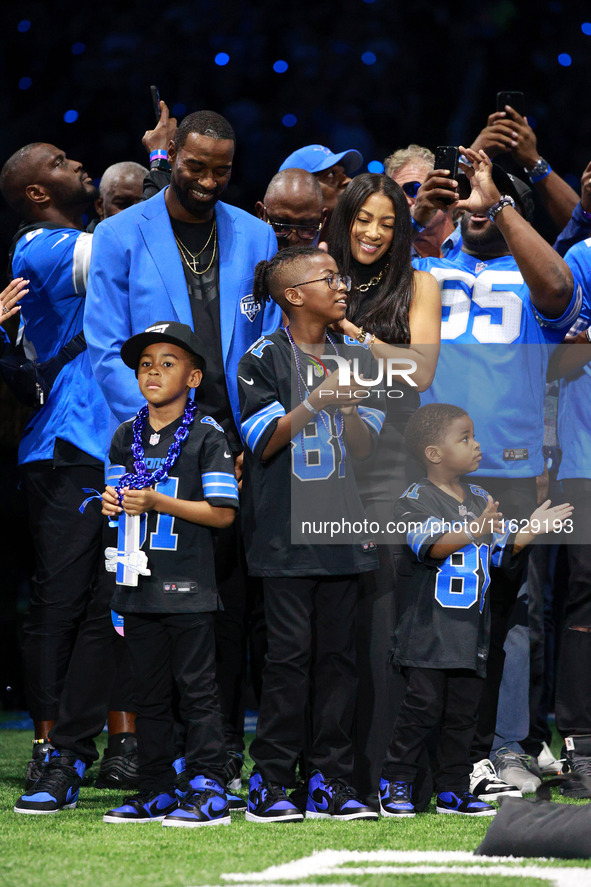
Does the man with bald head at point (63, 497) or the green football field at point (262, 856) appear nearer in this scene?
the green football field at point (262, 856)

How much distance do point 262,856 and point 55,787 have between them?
3.14ft

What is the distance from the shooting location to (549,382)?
409 cm

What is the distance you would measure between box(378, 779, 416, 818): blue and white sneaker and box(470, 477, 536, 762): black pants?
529 millimetres

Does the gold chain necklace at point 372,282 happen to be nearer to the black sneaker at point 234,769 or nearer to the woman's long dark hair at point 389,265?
the woman's long dark hair at point 389,265

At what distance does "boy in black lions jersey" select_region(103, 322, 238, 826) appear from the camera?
10.1ft

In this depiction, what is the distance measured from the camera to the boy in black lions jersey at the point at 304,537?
3090 millimetres

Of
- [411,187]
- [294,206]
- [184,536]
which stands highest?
[411,187]

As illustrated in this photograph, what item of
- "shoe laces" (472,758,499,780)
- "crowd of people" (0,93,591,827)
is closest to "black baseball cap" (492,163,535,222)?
"crowd of people" (0,93,591,827)

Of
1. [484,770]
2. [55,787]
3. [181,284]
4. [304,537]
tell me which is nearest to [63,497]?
[181,284]

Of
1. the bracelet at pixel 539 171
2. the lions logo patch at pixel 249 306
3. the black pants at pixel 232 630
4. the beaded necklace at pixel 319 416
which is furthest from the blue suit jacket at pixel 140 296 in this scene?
the bracelet at pixel 539 171

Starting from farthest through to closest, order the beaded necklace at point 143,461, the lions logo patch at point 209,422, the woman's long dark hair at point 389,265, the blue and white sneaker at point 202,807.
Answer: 1. the woman's long dark hair at point 389,265
2. the lions logo patch at point 209,422
3. the beaded necklace at point 143,461
4. the blue and white sneaker at point 202,807

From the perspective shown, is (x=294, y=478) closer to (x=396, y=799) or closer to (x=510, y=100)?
(x=396, y=799)

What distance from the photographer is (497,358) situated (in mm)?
3717

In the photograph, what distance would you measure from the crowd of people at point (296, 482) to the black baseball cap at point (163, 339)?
0.04 feet
